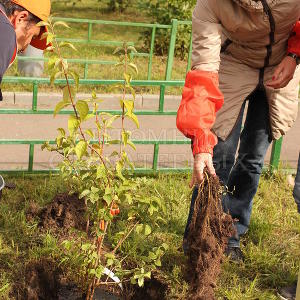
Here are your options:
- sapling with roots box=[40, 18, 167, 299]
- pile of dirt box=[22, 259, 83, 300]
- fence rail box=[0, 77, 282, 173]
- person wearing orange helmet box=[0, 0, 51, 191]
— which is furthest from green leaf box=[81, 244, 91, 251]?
fence rail box=[0, 77, 282, 173]

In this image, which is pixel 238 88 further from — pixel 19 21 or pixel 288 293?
pixel 19 21

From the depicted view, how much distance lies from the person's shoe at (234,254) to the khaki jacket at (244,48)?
77 centimetres

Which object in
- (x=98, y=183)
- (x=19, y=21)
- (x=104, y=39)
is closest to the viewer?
(x=19, y=21)

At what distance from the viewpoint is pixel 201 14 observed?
371cm

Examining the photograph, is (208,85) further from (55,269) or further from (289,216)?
(289,216)

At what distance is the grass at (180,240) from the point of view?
4221 mm

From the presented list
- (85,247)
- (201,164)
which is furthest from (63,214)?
(201,164)

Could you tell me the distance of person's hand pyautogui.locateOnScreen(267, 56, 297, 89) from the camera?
13.2ft

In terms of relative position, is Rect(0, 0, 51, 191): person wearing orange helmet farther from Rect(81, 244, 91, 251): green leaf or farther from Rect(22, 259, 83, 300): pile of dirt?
Rect(22, 259, 83, 300): pile of dirt

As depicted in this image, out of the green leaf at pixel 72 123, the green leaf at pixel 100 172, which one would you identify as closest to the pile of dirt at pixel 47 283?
the green leaf at pixel 100 172

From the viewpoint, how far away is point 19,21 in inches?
126

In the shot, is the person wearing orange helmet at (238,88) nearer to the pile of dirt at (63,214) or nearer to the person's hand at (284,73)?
the person's hand at (284,73)

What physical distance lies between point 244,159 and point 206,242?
0.95 metres

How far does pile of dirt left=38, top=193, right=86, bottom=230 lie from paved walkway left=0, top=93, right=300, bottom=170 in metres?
1.22
